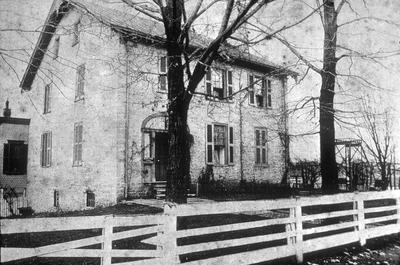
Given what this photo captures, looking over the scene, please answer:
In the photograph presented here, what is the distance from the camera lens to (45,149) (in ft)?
61.1

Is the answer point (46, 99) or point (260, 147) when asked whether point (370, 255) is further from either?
point (46, 99)

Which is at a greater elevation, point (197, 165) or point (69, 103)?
point (69, 103)

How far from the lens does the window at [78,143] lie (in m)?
15.5

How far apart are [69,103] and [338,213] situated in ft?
44.3

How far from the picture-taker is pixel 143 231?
14.9 ft

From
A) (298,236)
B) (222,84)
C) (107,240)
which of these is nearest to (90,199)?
(222,84)

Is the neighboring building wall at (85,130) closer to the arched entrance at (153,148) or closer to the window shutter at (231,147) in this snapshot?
the arched entrance at (153,148)

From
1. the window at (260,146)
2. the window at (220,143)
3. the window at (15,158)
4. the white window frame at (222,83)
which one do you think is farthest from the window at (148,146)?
the window at (15,158)

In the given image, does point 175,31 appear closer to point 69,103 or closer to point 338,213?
point 338,213

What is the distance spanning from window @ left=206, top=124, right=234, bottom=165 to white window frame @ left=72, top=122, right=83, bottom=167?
5.76 m

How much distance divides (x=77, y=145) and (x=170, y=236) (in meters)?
12.2

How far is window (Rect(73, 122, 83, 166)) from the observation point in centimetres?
1553

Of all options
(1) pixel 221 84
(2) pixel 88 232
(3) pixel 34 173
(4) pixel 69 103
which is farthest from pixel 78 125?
(2) pixel 88 232

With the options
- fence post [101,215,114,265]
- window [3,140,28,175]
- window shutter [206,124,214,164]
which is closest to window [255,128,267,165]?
window shutter [206,124,214,164]
